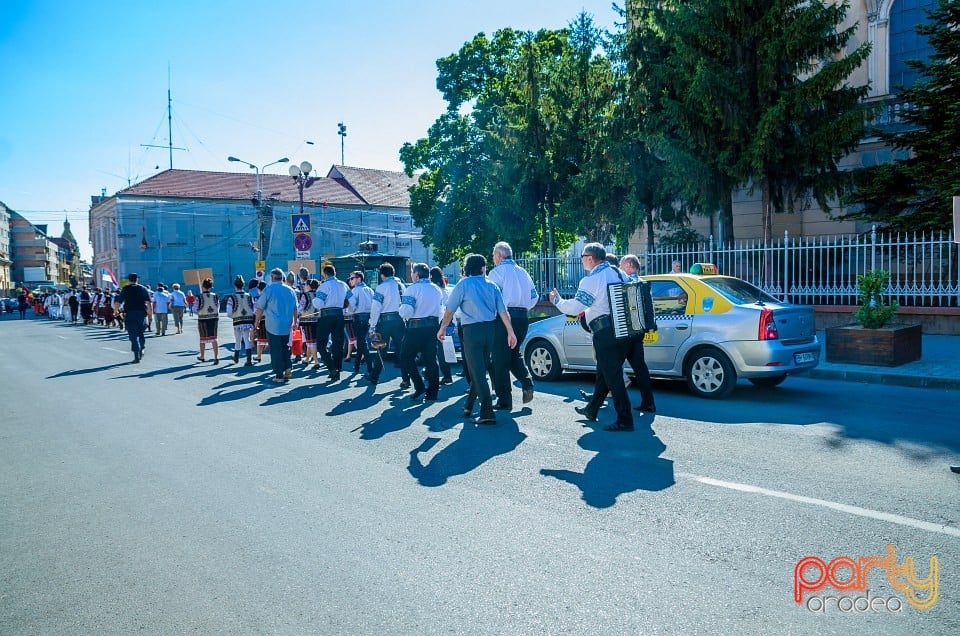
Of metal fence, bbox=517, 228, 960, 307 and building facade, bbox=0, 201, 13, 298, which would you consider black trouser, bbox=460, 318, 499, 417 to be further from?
building facade, bbox=0, 201, 13, 298

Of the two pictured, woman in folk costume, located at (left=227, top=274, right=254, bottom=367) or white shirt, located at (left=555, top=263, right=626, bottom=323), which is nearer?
white shirt, located at (left=555, top=263, right=626, bottom=323)

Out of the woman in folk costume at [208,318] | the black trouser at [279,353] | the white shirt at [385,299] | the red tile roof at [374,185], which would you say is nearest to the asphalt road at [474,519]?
the white shirt at [385,299]

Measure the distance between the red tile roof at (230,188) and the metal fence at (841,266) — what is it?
42414 millimetres

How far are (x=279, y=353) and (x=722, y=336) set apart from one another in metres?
6.89

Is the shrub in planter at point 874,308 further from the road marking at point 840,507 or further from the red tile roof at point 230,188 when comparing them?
the red tile roof at point 230,188

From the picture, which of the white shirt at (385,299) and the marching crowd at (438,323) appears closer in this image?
the marching crowd at (438,323)

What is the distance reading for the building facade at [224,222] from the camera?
5475 cm

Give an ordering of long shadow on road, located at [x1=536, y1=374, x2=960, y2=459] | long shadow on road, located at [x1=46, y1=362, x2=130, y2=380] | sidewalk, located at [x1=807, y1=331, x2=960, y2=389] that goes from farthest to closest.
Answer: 1. long shadow on road, located at [x1=46, y1=362, x2=130, y2=380]
2. sidewalk, located at [x1=807, y1=331, x2=960, y2=389]
3. long shadow on road, located at [x1=536, y1=374, x2=960, y2=459]

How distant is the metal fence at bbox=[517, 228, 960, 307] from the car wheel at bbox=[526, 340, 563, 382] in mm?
8152

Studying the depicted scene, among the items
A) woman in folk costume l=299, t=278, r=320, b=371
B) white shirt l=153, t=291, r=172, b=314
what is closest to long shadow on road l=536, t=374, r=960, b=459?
woman in folk costume l=299, t=278, r=320, b=371

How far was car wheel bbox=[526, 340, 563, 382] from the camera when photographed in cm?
1057

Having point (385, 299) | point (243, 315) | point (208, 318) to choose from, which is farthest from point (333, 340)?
point (208, 318)

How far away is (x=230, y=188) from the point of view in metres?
58.6

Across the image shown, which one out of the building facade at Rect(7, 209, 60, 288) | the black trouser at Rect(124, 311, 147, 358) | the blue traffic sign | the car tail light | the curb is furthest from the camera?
the building facade at Rect(7, 209, 60, 288)
